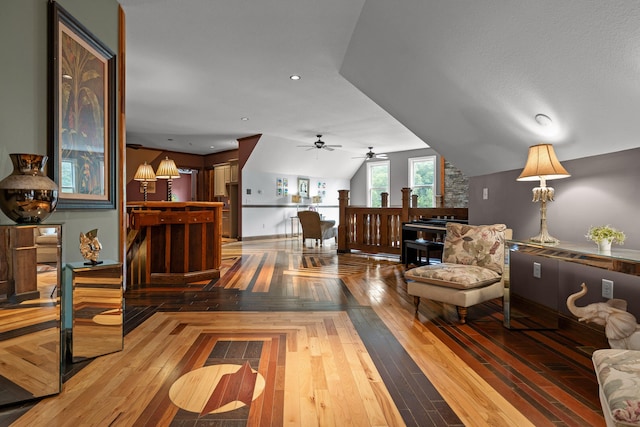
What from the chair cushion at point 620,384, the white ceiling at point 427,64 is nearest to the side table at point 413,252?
the white ceiling at point 427,64

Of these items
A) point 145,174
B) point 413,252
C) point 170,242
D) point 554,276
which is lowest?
point 413,252

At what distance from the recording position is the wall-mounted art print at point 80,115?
2131 millimetres

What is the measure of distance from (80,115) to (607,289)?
381 centimetres

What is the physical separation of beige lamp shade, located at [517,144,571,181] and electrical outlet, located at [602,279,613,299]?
768 mm

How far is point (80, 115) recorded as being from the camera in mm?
2410

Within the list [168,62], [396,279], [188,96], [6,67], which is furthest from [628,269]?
[188,96]

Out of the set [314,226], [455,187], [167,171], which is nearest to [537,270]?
[167,171]

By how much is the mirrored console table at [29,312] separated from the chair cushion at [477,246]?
121 inches

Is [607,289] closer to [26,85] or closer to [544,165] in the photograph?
[544,165]

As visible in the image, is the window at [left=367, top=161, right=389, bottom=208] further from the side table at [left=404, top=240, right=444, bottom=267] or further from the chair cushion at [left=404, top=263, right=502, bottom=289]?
the chair cushion at [left=404, top=263, right=502, bottom=289]

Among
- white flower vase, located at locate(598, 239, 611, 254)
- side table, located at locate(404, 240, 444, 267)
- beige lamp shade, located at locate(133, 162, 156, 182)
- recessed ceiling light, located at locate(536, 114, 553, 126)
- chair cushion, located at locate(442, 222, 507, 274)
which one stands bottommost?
side table, located at locate(404, 240, 444, 267)

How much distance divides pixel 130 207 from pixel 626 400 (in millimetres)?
4569

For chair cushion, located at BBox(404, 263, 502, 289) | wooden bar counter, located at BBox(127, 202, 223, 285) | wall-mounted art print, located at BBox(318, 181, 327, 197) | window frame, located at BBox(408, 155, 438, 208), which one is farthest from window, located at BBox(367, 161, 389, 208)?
chair cushion, located at BBox(404, 263, 502, 289)

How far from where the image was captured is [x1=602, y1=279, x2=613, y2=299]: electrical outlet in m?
2.33
